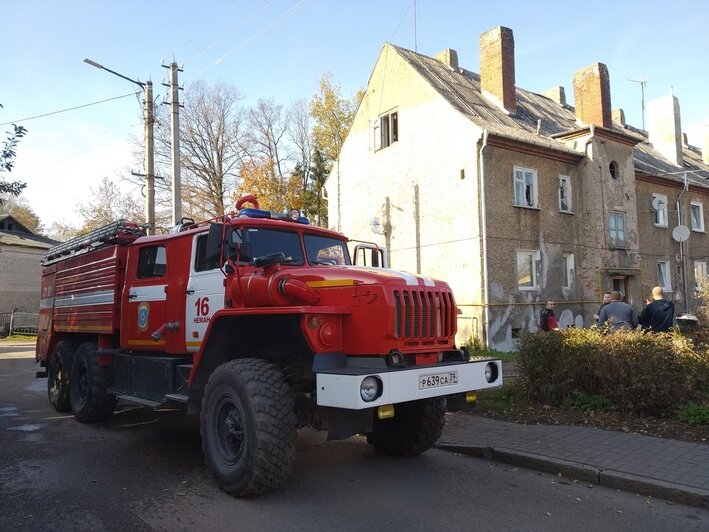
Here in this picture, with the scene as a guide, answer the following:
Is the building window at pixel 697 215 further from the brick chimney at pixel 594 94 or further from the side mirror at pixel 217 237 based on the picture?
the side mirror at pixel 217 237

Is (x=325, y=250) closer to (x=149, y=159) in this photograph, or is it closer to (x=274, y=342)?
(x=274, y=342)

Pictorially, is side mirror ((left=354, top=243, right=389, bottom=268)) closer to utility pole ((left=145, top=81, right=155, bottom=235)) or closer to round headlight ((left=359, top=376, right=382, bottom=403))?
round headlight ((left=359, top=376, right=382, bottom=403))

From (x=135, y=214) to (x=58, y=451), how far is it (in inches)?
1348

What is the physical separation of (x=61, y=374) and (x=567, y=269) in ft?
52.8

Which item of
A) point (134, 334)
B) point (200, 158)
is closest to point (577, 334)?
point (134, 334)

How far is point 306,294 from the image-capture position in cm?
522

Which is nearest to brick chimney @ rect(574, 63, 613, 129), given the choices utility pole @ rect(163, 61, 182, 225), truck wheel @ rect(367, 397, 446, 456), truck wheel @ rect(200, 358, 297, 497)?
utility pole @ rect(163, 61, 182, 225)

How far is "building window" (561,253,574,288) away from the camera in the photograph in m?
19.4

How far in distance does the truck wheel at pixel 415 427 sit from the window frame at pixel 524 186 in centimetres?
1317

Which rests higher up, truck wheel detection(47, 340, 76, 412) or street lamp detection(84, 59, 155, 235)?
street lamp detection(84, 59, 155, 235)

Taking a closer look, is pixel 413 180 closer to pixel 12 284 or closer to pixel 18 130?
pixel 18 130

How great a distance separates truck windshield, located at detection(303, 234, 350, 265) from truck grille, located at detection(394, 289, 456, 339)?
1.66m

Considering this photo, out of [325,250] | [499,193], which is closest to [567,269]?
[499,193]

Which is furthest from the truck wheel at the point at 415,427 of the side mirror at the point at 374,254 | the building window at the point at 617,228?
the building window at the point at 617,228
